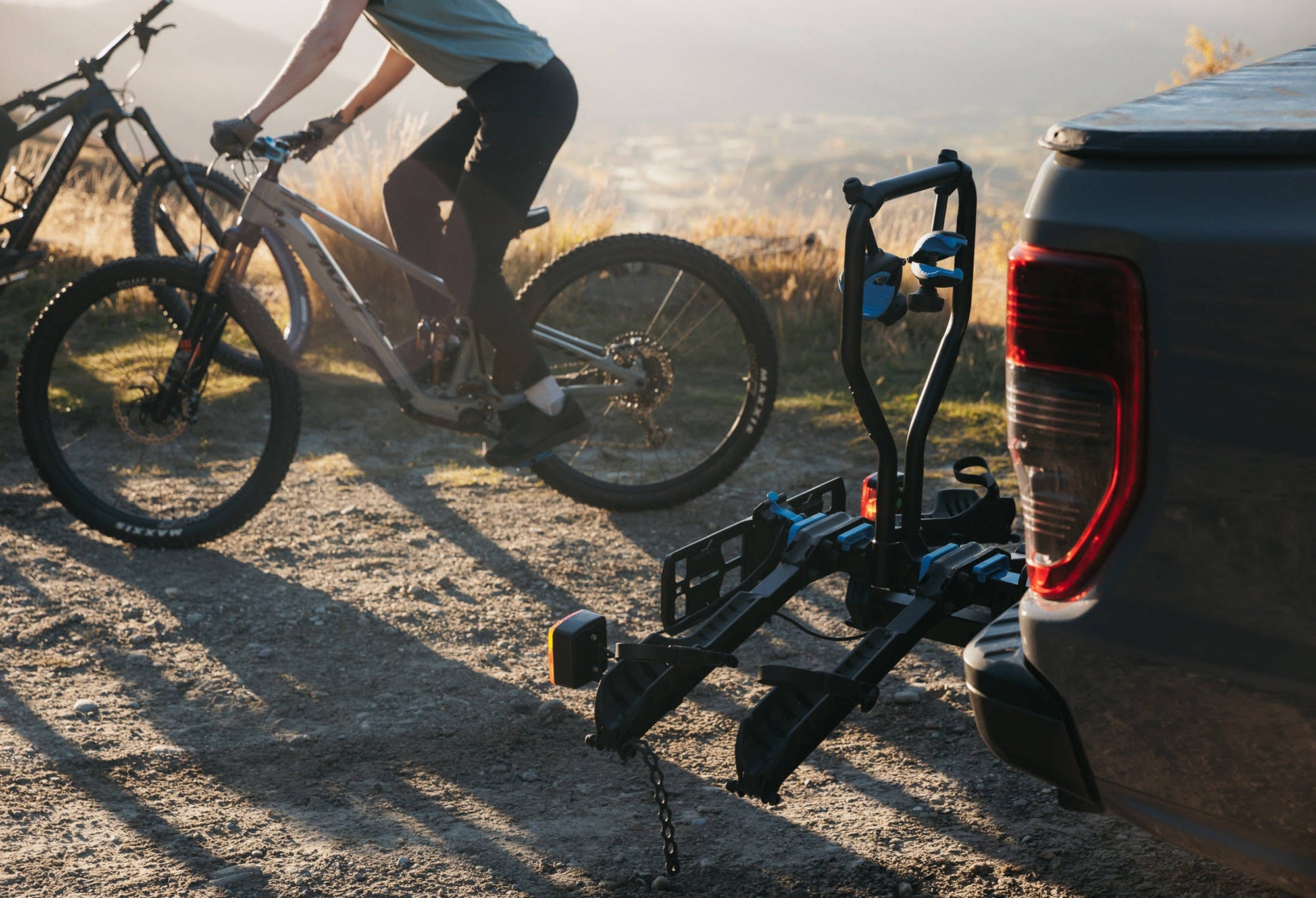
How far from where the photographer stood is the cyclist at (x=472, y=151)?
4.31 m

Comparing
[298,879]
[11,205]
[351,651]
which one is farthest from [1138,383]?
[11,205]

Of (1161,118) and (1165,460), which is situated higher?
(1161,118)

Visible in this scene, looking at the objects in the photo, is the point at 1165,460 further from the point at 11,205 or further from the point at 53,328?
the point at 11,205

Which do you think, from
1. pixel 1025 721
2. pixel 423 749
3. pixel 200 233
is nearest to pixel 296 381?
pixel 423 749

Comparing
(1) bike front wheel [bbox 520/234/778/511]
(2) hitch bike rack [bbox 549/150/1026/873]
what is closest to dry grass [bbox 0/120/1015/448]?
(1) bike front wheel [bbox 520/234/778/511]

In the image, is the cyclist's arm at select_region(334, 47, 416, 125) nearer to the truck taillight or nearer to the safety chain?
the safety chain

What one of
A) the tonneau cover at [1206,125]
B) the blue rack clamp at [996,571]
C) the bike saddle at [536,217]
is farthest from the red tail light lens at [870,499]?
the bike saddle at [536,217]

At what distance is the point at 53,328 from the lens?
178 inches

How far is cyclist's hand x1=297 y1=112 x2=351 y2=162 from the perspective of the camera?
4.66 metres

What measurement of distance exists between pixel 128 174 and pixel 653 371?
3.81 m

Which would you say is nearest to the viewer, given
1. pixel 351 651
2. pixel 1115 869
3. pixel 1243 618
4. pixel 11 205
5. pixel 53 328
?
pixel 1243 618

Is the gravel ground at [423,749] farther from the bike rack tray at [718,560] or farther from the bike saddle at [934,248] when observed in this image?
the bike saddle at [934,248]

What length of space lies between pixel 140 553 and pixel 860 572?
10.2 feet

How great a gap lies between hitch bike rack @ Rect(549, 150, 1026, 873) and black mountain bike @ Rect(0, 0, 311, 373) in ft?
14.0
